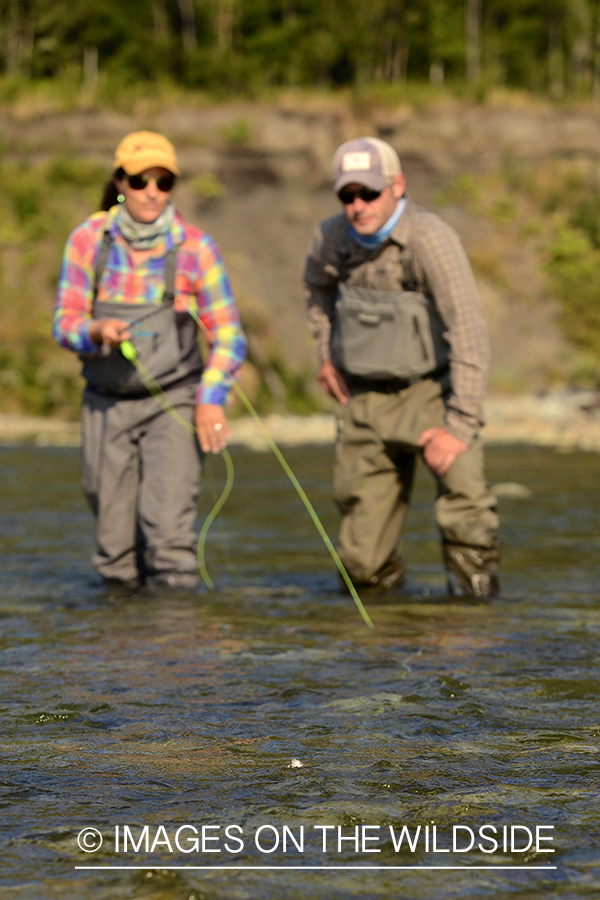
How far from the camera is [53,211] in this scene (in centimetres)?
2778

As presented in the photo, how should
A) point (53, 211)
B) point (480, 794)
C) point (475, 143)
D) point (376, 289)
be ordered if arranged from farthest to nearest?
point (475, 143), point (53, 211), point (376, 289), point (480, 794)

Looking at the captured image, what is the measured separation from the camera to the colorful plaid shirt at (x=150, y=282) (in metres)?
4.97

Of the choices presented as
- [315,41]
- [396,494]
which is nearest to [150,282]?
[396,494]

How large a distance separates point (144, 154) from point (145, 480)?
1.28m

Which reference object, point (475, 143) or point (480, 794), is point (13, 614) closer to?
point (480, 794)

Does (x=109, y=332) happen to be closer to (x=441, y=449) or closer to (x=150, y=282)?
(x=150, y=282)

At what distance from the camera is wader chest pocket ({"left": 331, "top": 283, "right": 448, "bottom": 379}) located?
4844mm

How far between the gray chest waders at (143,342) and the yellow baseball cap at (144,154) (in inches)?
11.6

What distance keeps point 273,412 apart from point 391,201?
1727 centimetres

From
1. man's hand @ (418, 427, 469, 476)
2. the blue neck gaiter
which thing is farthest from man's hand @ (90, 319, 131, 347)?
man's hand @ (418, 427, 469, 476)

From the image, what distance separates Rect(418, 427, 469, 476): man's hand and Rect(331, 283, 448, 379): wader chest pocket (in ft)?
0.89

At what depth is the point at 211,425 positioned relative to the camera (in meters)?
4.93

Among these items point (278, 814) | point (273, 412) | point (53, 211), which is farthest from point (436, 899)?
point (53, 211)

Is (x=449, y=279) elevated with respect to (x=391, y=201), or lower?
lower
